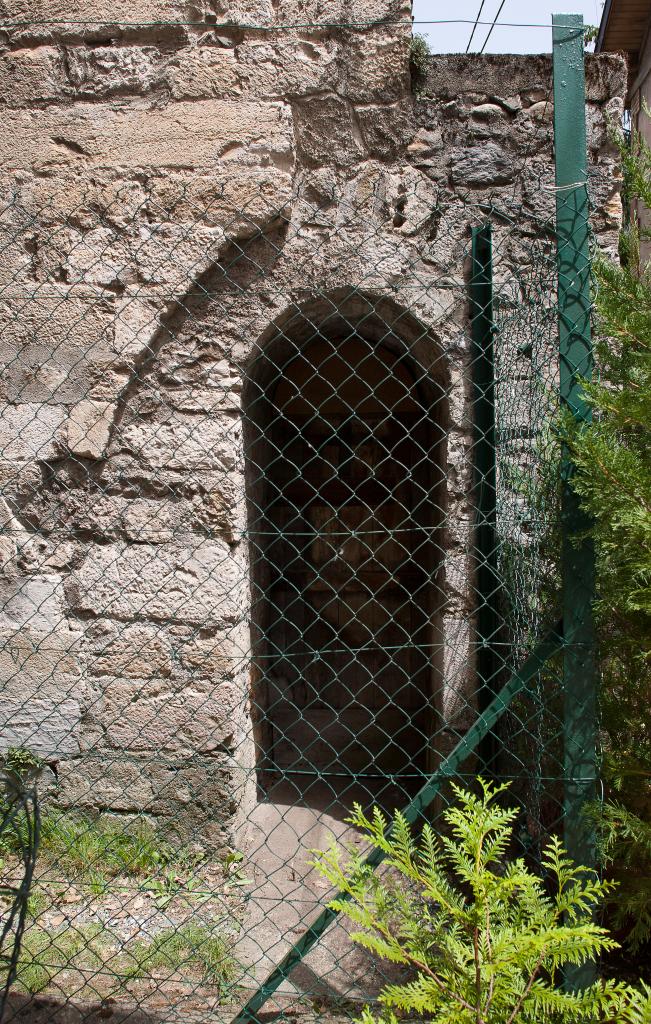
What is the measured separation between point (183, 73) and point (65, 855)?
2.76m

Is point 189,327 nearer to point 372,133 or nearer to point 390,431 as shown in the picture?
point 372,133

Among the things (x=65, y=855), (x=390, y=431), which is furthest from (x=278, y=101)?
(x=65, y=855)

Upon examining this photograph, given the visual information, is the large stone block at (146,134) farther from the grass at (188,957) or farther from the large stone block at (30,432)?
the grass at (188,957)

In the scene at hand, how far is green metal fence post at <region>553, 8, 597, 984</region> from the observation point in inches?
71.1

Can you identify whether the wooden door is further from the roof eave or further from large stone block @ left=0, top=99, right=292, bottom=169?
the roof eave

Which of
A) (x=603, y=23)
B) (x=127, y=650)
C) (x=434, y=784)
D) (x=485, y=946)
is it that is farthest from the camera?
(x=603, y=23)

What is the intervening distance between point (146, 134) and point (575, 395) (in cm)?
174

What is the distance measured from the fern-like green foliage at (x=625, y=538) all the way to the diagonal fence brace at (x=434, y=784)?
0.59 ft

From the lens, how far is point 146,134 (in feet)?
8.39

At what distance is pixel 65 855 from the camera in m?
2.70

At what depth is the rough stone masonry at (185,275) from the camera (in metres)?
2.54

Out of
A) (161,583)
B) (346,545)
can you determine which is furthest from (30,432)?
(346,545)

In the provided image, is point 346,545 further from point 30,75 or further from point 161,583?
point 30,75

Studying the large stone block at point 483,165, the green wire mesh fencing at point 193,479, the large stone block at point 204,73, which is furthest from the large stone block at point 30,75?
the large stone block at point 483,165
